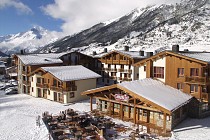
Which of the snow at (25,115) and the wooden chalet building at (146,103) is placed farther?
the wooden chalet building at (146,103)

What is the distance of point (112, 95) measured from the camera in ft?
107

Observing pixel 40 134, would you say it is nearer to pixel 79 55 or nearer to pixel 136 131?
pixel 136 131

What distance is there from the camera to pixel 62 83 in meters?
43.0

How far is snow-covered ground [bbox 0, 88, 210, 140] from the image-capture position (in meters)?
26.5

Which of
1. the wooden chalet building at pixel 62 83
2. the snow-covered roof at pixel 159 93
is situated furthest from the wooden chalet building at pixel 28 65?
the snow-covered roof at pixel 159 93

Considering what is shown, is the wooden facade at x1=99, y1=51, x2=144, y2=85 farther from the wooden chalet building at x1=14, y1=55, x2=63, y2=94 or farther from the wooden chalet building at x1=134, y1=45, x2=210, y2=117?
the wooden chalet building at x1=134, y1=45, x2=210, y2=117

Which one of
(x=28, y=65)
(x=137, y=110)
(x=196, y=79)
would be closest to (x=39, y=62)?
(x=28, y=65)

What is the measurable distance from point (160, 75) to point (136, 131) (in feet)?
39.2

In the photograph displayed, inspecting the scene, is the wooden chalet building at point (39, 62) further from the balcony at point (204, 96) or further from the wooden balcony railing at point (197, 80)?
the balcony at point (204, 96)

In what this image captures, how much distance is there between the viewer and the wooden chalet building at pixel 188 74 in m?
32.4

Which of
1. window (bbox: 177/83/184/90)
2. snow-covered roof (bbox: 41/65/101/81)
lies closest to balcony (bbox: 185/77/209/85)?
window (bbox: 177/83/184/90)

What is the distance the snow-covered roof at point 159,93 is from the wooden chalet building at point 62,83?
1327cm

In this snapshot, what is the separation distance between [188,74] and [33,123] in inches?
800

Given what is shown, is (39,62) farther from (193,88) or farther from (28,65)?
(193,88)
